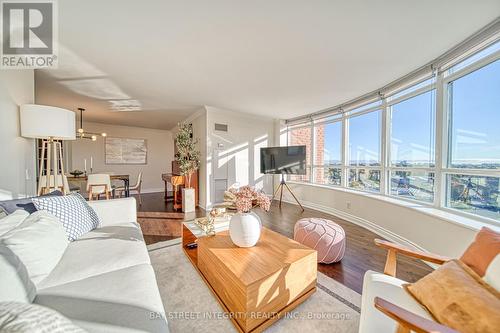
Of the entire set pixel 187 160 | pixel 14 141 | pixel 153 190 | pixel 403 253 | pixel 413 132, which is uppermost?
pixel 413 132

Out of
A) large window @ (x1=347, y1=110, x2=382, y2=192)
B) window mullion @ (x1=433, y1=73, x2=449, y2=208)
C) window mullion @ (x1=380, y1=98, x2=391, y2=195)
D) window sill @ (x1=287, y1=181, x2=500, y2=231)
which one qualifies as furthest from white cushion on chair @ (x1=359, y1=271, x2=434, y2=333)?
large window @ (x1=347, y1=110, x2=382, y2=192)

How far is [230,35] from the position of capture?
1.88 metres

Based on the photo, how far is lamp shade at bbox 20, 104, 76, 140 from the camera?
6.57ft

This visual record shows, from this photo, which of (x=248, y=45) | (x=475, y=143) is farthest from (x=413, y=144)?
(x=248, y=45)

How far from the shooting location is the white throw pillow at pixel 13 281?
2.50 ft

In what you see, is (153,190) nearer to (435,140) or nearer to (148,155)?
(148,155)

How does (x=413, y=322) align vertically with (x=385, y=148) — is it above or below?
below

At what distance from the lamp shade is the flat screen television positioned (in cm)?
366

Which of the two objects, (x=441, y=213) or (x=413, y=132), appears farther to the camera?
(x=413, y=132)

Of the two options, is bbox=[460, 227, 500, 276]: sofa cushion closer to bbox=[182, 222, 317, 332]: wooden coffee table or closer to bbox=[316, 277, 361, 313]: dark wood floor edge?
bbox=[316, 277, 361, 313]: dark wood floor edge

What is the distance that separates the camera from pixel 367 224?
3215mm

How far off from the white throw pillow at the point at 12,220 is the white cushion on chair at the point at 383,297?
84.9 inches

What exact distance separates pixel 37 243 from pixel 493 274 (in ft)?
8.16

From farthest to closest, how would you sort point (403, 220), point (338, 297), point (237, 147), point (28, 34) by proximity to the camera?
point (237, 147) → point (403, 220) → point (28, 34) → point (338, 297)
